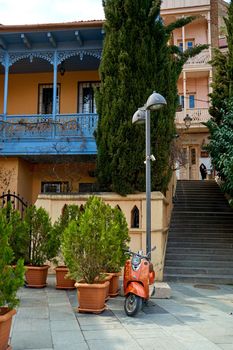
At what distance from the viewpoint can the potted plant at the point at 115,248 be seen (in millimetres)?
6449

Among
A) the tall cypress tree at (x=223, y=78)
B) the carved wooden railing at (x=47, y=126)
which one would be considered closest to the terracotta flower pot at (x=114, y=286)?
the carved wooden railing at (x=47, y=126)

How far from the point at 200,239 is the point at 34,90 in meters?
8.88

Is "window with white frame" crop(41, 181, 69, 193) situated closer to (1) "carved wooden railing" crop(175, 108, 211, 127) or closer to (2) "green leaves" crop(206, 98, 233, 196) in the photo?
(2) "green leaves" crop(206, 98, 233, 196)

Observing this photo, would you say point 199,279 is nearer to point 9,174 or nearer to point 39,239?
point 39,239

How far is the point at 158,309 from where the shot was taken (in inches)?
258

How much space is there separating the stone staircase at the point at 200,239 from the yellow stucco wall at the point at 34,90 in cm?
590

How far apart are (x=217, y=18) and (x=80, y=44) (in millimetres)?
16237

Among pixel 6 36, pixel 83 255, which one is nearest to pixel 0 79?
pixel 6 36

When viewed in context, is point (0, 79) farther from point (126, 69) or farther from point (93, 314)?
point (93, 314)

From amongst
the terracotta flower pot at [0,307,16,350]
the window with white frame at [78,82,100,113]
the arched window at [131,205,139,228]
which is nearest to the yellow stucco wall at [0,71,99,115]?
the window with white frame at [78,82,100,113]

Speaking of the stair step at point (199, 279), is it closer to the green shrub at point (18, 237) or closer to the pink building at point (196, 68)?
the green shrub at point (18, 237)

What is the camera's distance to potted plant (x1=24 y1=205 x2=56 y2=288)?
26.3ft

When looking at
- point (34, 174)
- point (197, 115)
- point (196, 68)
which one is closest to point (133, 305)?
point (34, 174)

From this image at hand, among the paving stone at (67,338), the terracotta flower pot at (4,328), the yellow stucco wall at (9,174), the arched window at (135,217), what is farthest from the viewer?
the yellow stucco wall at (9,174)
